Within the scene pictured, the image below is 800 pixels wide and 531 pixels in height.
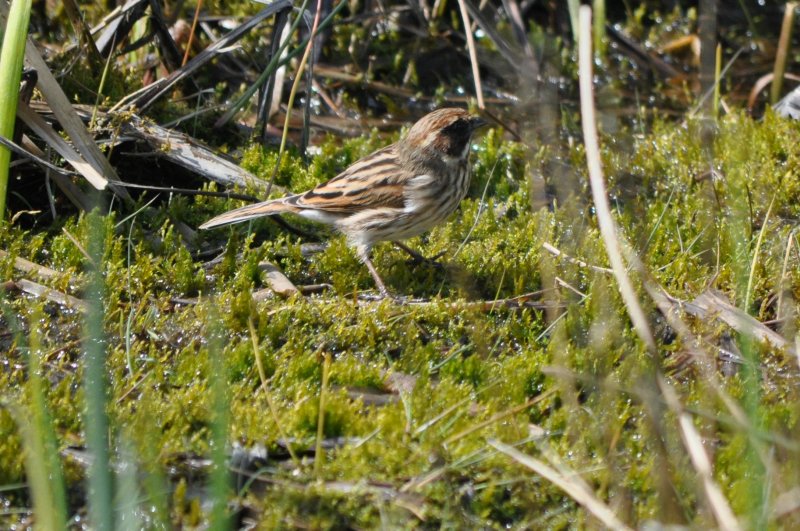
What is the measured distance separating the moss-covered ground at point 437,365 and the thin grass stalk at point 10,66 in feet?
2.69

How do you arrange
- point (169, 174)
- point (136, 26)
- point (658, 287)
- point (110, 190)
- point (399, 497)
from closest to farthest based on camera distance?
1. point (399, 497)
2. point (658, 287)
3. point (110, 190)
4. point (169, 174)
5. point (136, 26)

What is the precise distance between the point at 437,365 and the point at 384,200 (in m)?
1.42

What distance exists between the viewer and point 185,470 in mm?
4379

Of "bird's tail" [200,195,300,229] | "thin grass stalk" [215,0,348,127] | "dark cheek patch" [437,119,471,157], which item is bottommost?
"bird's tail" [200,195,300,229]

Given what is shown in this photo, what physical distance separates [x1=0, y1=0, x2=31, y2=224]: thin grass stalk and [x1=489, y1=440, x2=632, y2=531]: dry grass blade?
292cm

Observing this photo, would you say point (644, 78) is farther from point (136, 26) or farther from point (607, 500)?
point (607, 500)

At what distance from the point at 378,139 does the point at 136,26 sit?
7.13 ft

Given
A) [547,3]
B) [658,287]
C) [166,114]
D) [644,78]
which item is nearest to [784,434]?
[658,287]

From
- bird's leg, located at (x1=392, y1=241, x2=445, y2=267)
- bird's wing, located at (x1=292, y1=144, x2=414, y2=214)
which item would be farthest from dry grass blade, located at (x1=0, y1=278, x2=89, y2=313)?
bird's leg, located at (x1=392, y1=241, x2=445, y2=267)

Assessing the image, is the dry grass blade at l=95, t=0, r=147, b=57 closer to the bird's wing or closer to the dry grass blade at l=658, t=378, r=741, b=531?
the bird's wing

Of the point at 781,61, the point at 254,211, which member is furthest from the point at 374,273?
the point at 781,61

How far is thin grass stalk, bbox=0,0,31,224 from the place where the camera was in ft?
16.9

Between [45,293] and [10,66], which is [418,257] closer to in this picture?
[45,293]

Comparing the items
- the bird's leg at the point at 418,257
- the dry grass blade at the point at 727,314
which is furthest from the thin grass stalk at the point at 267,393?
the dry grass blade at the point at 727,314
